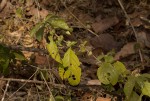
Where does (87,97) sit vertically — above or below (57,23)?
below

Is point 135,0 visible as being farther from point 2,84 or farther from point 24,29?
point 2,84

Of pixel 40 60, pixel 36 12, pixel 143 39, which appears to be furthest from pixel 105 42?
pixel 36 12

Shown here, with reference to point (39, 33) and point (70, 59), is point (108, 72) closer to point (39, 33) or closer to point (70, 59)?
point (70, 59)

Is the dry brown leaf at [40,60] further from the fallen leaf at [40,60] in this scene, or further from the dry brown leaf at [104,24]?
the dry brown leaf at [104,24]

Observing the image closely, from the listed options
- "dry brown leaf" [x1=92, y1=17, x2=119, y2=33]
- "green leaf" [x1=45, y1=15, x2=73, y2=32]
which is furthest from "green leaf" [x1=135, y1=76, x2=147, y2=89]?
"dry brown leaf" [x1=92, y1=17, x2=119, y2=33]

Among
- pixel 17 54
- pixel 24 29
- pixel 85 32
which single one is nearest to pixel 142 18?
pixel 85 32

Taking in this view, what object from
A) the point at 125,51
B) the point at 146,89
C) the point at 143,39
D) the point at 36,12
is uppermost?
the point at 36,12
